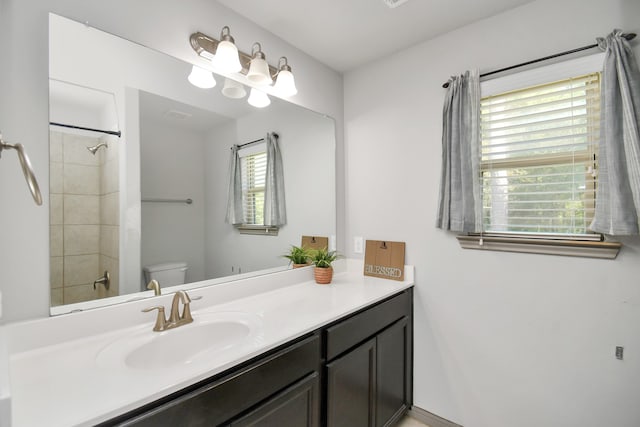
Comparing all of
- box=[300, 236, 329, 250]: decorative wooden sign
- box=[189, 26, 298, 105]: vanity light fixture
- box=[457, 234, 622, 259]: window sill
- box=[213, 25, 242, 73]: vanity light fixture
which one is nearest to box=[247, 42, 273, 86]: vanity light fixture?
box=[189, 26, 298, 105]: vanity light fixture

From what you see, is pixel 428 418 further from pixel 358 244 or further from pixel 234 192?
pixel 234 192

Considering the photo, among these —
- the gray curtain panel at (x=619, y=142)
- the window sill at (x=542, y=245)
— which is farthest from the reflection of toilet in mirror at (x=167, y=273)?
the gray curtain panel at (x=619, y=142)

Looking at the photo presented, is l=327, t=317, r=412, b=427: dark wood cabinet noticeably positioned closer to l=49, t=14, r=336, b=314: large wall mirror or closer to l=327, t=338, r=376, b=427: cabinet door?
l=327, t=338, r=376, b=427: cabinet door

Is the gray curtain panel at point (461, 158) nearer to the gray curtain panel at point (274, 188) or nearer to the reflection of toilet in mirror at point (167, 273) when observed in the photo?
the gray curtain panel at point (274, 188)

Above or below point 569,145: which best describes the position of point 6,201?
below

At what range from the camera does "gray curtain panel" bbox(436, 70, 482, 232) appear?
5.60 feet

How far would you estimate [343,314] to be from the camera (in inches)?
55.7

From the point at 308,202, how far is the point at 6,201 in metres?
1.48

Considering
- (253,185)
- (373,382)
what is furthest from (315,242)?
(373,382)

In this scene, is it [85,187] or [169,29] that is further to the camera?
[169,29]

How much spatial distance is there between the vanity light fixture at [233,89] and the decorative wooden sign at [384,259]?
1314mm

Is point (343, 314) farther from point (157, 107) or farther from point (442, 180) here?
point (157, 107)

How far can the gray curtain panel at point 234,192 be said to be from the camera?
67.5 inches

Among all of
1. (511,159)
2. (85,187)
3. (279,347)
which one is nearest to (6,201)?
(85,187)
